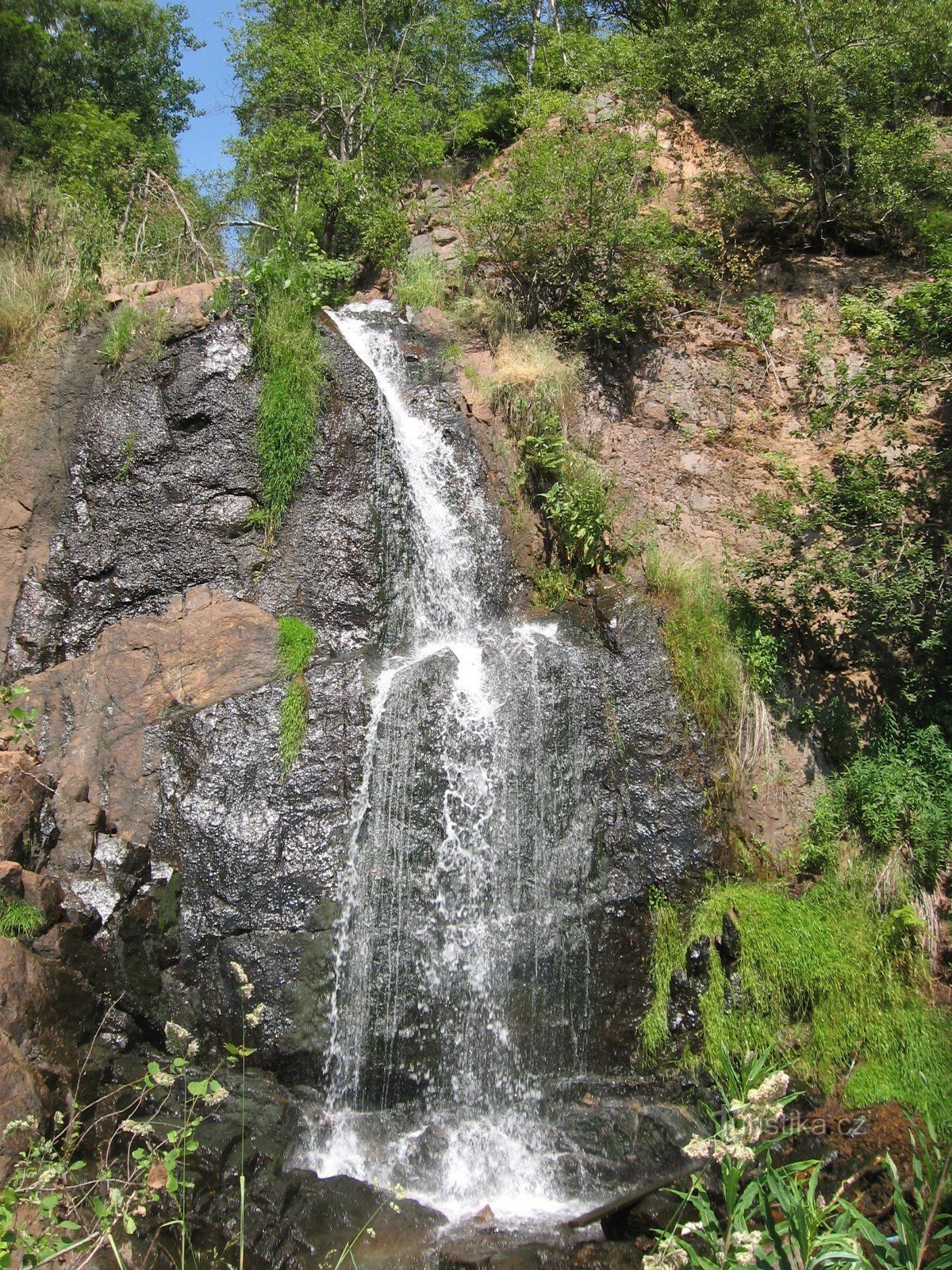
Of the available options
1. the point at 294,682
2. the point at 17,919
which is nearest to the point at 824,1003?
the point at 294,682

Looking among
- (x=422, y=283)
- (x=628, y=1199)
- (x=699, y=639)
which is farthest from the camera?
(x=422, y=283)

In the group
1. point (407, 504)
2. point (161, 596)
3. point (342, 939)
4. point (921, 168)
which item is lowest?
point (342, 939)

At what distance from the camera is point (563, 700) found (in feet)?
24.0

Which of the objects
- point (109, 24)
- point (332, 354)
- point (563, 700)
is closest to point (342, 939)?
point (563, 700)

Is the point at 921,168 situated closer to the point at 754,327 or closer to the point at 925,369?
the point at 754,327

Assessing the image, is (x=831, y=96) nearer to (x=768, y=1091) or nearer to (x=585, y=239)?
(x=585, y=239)

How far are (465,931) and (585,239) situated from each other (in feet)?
28.0

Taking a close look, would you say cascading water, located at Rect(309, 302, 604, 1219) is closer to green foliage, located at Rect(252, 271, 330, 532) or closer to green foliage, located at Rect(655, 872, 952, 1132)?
green foliage, located at Rect(655, 872, 952, 1132)

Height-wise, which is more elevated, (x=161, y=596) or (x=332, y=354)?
(x=332, y=354)

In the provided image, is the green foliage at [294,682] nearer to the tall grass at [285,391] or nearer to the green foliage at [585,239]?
the tall grass at [285,391]

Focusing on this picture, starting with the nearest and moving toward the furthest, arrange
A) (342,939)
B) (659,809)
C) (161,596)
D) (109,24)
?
(342,939), (659,809), (161,596), (109,24)

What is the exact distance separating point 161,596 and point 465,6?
13.3 metres

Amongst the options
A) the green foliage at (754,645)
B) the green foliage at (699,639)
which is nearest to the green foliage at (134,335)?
the green foliage at (699,639)

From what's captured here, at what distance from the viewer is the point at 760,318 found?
10.5 metres
